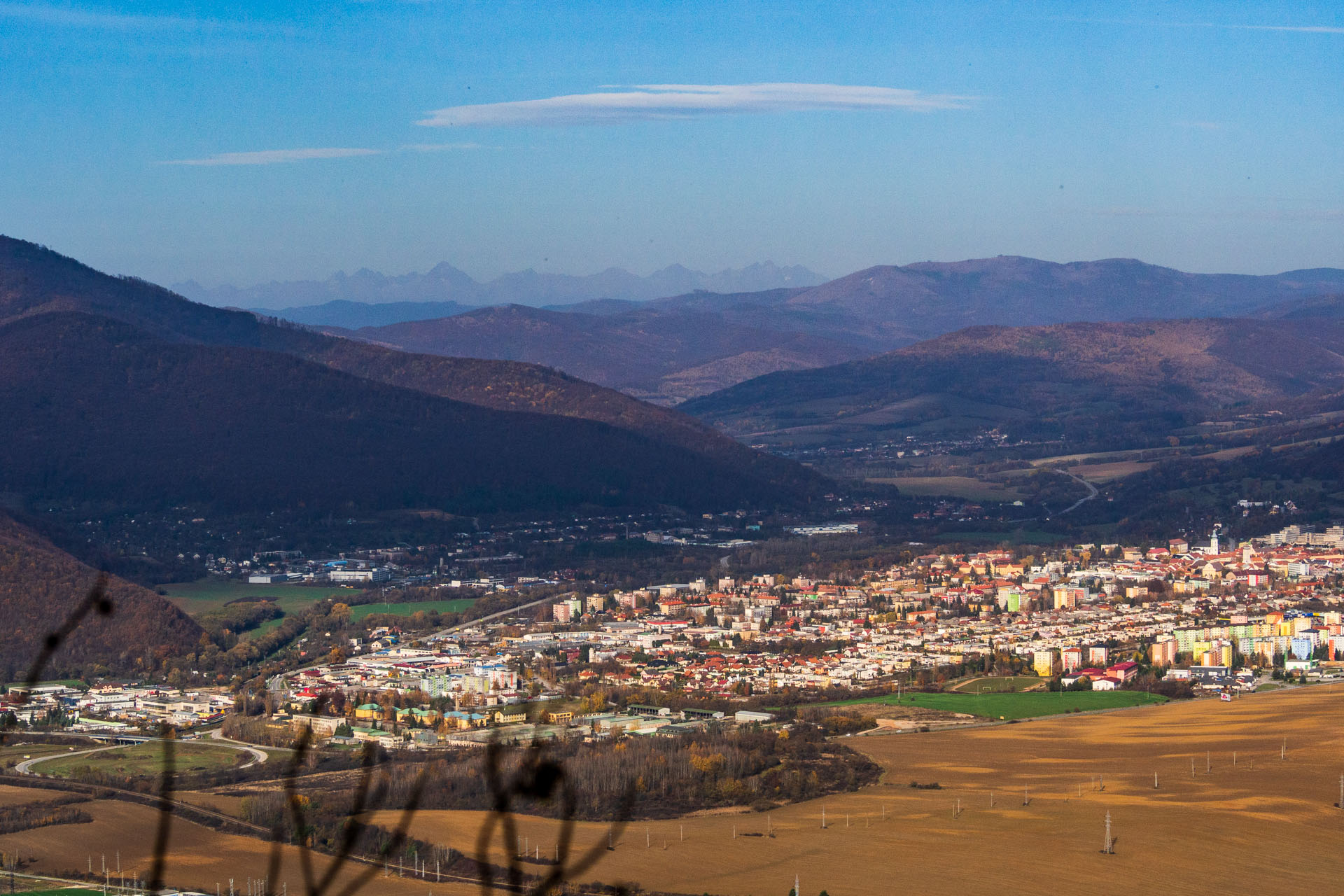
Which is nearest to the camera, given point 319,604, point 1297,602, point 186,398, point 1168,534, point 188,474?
point 1297,602

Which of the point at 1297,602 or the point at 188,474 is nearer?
the point at 1297,602

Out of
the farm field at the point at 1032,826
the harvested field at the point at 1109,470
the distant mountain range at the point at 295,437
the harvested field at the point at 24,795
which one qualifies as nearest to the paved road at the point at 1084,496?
the harvested field at the point at 1109,470

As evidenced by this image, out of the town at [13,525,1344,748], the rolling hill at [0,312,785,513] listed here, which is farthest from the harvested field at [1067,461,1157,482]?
the town at [13,525,1344,748]

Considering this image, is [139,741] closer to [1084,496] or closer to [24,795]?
[24,795]

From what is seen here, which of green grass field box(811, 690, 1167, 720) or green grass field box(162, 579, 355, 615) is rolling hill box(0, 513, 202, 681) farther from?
green grass field box(811, 690, 1167, 720)

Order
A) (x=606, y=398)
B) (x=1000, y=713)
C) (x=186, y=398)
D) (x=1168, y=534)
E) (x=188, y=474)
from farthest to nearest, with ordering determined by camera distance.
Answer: (x=606, y=398)
(x=186, y=398)
(x=188, y=474)
(x=1168, y=534)
(x=1000, y=713)

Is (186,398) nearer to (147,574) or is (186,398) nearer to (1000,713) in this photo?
(147,574)

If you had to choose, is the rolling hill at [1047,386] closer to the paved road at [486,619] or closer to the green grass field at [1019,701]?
the paved road at [486,619]

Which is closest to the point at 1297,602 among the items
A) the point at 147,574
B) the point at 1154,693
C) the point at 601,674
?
the point at 1154,693
